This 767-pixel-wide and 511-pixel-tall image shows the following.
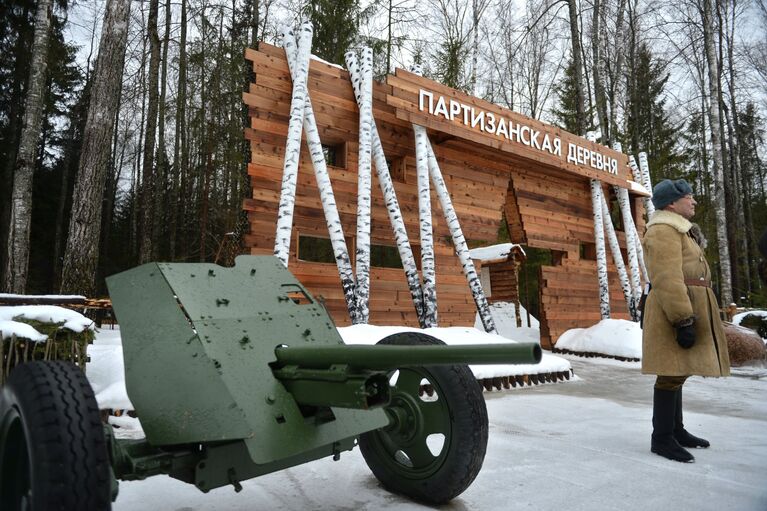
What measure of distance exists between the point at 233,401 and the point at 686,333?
266 centimetres

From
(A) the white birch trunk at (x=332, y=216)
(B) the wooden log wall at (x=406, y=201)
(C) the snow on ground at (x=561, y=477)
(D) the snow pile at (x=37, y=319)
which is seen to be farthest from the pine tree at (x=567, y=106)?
(D) the snow pile at (x=37, y=319)

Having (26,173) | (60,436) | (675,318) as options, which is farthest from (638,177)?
(60,436)

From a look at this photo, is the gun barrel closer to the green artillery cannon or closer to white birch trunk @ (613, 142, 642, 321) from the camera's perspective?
the green artillery cannon

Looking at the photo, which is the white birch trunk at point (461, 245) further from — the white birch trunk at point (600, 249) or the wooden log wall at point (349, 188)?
the white birch trunk at point (600, 249)

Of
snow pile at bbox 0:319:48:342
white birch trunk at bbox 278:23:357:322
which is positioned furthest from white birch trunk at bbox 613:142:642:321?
snow pile at bbox 0:319:48:342

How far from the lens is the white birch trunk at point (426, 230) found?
705 cm

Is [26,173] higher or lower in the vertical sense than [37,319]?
higher

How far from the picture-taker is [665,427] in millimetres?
3316

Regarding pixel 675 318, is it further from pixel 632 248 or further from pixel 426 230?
pixel 632 248

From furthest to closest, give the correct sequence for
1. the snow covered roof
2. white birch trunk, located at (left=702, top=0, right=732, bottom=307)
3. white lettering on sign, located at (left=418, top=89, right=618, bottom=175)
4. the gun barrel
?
white birch trunk, located at (left=702, top=0, right=732, bottom=307) < the snow covered roof < white lettering on sign, located at (left=418, top=89, right=618, bottom=175) < the gun barrel

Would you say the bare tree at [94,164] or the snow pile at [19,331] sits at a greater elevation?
the bare tree at [94,164]

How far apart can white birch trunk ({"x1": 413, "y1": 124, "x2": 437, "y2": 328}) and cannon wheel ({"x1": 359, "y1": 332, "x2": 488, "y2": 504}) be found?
4.43 m

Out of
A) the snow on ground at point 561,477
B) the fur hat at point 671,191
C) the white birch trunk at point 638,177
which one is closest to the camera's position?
the snow on ground at point 561,477

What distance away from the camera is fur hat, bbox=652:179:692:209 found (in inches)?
138
